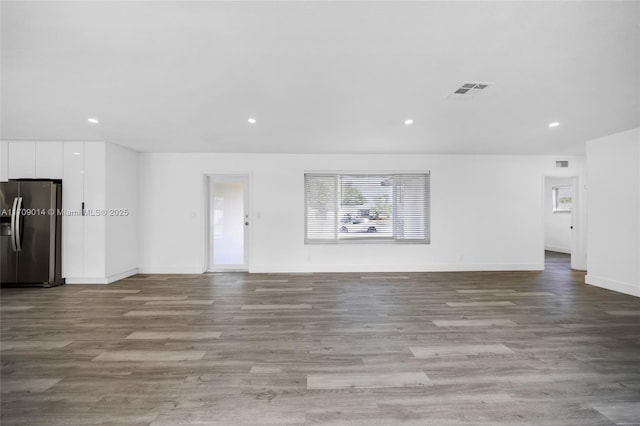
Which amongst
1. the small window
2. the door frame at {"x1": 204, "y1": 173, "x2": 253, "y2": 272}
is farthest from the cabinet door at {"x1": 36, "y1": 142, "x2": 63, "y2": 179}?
the small window

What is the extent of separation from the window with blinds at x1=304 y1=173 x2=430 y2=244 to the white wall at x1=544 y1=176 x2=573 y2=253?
228 inches

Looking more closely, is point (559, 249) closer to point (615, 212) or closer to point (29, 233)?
point (615, 212)

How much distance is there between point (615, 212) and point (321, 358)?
5.50 meters

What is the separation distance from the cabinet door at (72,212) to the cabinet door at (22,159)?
0.54 meters

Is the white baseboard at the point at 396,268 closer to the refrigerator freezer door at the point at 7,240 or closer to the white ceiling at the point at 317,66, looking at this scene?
the white ceiling at the point at 317,66

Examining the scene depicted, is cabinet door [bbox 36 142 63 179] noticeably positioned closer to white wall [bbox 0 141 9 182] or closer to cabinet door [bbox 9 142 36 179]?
cabinet door [bbox 9 142 36 179]

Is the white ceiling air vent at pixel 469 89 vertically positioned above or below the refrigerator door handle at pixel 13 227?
above

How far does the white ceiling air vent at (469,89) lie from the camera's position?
2932mm

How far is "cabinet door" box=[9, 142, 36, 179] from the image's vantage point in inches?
208

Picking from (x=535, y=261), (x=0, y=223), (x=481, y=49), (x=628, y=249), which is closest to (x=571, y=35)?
(x=481, y=49)

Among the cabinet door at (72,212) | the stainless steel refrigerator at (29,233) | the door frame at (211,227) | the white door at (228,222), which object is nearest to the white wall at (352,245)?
the door frame at (211,227)

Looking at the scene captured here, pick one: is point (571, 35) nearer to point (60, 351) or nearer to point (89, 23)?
point (89, 23)

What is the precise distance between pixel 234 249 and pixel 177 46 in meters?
4.84

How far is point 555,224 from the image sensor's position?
9617 mm
